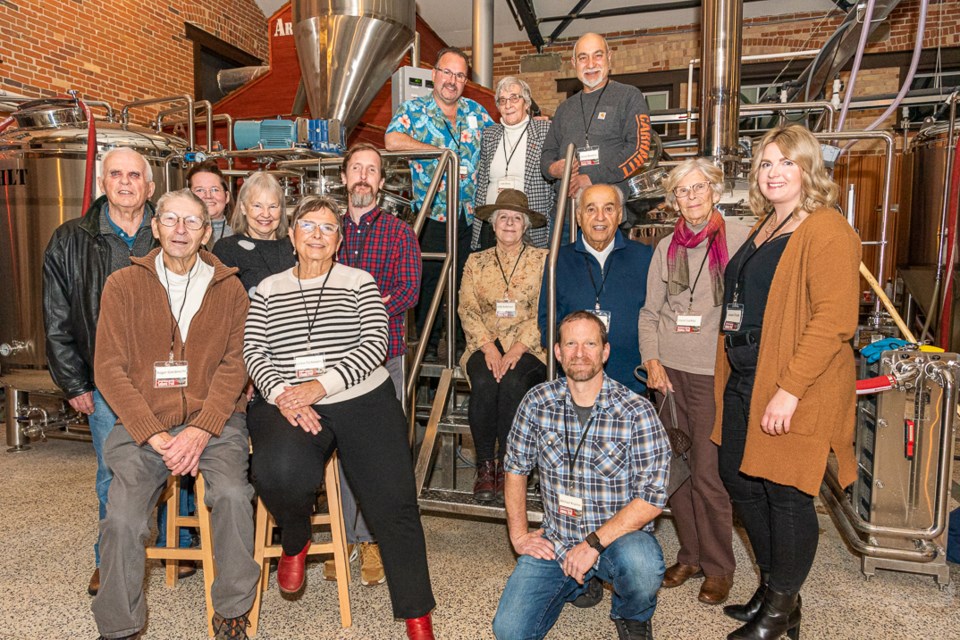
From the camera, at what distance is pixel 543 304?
2.76 metres

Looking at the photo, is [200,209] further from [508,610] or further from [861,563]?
[861,563]

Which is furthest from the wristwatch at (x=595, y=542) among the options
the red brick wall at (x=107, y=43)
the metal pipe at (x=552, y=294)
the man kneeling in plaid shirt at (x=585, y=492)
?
the red brick wall at (x=107, y=43)

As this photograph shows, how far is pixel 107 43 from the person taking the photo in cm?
691

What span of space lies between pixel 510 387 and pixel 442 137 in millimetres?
1495

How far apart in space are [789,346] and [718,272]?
486 mm

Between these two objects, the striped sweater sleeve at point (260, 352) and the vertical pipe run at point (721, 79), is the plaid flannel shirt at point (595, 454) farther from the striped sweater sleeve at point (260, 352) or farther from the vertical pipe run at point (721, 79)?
the vertical pipe run at point (721, 79)

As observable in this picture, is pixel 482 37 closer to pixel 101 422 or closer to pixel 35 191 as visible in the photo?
pixel 35 191

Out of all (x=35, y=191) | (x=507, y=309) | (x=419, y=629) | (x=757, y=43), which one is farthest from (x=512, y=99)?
(x=757, y=43)

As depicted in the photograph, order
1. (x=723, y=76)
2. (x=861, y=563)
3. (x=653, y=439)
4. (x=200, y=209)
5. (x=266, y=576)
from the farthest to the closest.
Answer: (x=723, y=76) < (x=861, y=563) < (x=266, y=576) < (x=200, y=209) < (x=653, y=439)

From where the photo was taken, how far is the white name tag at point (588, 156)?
3047 millimetres

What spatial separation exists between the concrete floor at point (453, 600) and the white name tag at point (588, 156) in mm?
1714

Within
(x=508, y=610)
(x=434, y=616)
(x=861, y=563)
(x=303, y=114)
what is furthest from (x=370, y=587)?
(x=303, y=114)

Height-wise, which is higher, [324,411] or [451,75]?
[451,75]

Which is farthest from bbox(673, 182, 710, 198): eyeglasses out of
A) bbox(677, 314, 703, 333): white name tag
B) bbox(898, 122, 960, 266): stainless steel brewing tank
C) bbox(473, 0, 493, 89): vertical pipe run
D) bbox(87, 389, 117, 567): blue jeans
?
bbox(473, 0, 493, 89): vertical pipe run
